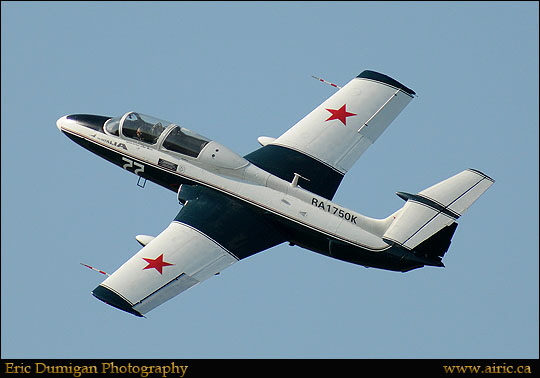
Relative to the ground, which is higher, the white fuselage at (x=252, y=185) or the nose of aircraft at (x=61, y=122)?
the nose of aircraft at (x=61, y=122)

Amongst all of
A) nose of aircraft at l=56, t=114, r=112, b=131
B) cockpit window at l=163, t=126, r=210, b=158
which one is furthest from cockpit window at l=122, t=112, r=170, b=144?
nose of aircraft at l=56, t=114, r=112, b=131

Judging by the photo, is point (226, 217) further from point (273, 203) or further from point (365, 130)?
point (365, 130)

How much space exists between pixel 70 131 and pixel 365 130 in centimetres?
891

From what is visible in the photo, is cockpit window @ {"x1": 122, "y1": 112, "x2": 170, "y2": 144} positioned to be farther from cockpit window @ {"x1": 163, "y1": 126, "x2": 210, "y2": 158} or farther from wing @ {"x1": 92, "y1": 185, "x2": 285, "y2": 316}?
wing @ {"x1": 92, "y1": 185, "x2": 285, "y2": 316}

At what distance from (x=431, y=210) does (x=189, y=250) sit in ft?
21.1

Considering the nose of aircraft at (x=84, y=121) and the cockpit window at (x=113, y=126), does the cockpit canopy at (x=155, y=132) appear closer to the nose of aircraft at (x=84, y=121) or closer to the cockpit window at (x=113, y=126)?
the cockpit window at (x=113, y=126)

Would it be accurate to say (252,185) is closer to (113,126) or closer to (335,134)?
(335,134)

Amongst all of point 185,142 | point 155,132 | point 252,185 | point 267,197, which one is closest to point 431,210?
point 267,197

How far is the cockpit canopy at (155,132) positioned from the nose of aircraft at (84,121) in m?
0.31

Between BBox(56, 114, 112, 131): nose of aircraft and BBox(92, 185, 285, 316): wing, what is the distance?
12.3ft

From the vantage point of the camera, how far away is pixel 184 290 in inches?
1124

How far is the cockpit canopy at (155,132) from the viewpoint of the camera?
31844 millimetres

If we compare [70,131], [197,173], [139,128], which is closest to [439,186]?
[197,173]

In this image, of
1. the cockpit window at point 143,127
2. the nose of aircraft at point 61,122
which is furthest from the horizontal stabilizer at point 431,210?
the nose of aircraft at point 61,122
